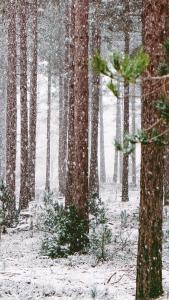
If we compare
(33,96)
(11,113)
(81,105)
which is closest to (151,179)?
(81,105)

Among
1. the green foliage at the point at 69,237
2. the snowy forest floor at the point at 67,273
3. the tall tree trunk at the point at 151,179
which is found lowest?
the snowy forest floor at the point at 67,273

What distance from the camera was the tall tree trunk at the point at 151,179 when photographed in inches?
252

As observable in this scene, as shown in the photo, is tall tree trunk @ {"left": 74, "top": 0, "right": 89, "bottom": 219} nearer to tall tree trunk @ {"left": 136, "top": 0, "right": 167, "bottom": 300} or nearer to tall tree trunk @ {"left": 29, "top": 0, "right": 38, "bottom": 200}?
tall tree trunk @ {"left": 136, "top": 0, "right": 167, "bottom": 300}

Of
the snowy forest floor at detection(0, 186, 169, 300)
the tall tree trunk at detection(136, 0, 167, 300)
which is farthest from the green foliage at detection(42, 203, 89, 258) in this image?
the tall tree trunk at detection(136, 0, 167, 300)

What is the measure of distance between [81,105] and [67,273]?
149 inches

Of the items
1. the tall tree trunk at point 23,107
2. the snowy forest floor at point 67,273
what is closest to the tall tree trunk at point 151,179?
the snowy forest floor at point 67,273

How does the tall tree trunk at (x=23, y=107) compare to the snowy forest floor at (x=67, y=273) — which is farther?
the tall tree trunk at (x=23, y=107)

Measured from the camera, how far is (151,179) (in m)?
6.51

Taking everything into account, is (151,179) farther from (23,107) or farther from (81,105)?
(23,107)

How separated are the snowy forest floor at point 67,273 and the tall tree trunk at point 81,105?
1.34 meters

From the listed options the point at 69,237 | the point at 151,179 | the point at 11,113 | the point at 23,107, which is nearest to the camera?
the point at 151,179

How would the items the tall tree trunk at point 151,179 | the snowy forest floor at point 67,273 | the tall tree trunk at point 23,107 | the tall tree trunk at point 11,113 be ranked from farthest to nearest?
1. the tall tree trunk at point 23,107
2. the tall tree trunk at point 11,113
3. the snowy forest floor at point 67,273
4. the tall tree trunk at point 151,179

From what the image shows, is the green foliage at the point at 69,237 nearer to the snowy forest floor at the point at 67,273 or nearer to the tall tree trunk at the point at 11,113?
the snowy forest floor at the point at 67,273

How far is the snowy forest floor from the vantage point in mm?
7262
